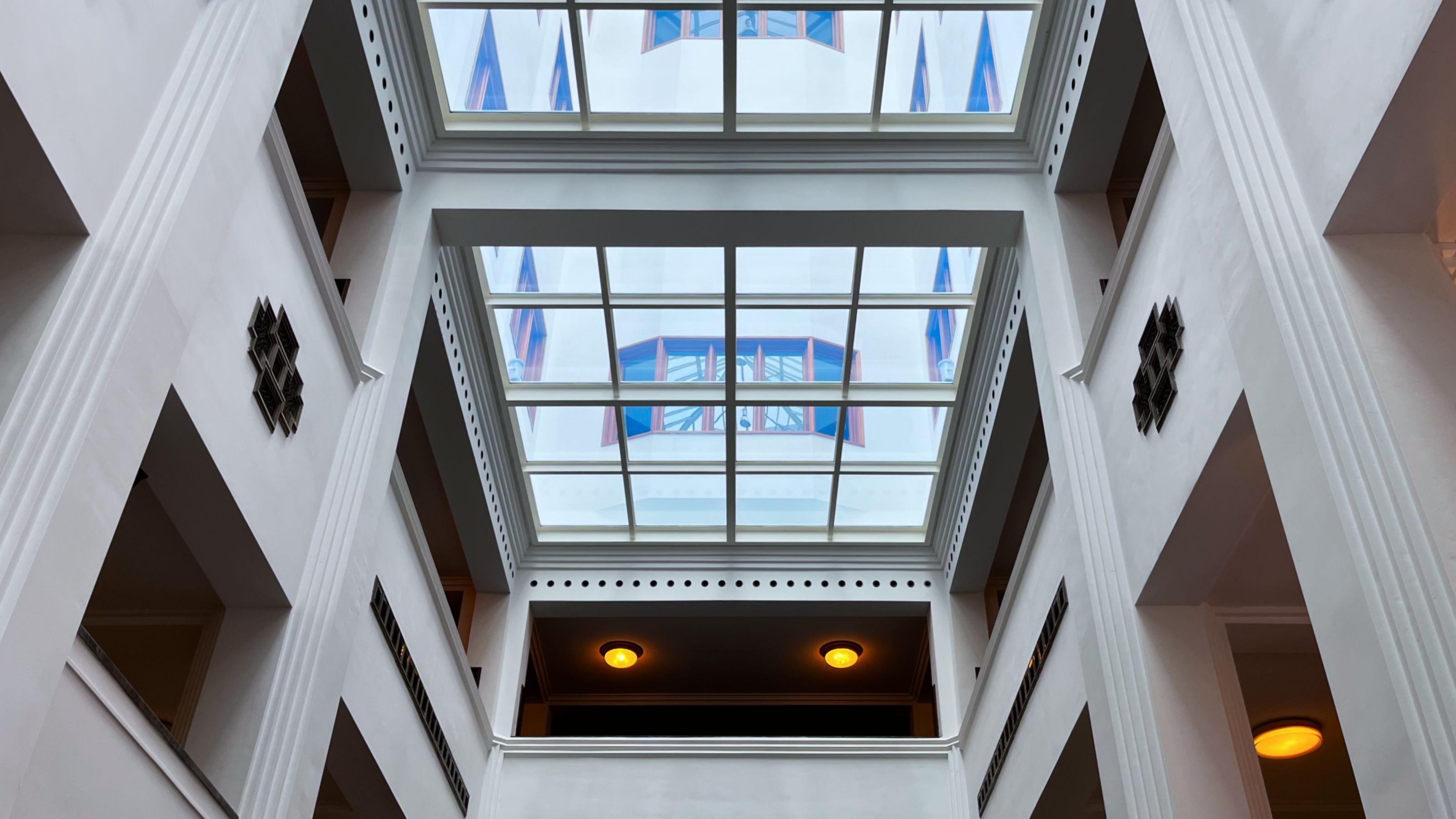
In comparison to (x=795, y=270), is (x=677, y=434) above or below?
below

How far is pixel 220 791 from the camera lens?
20.3 ft

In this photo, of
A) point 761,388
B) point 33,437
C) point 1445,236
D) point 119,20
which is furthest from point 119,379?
point 761,388

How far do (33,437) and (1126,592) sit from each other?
228 inches

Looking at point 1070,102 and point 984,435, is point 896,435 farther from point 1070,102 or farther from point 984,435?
point 1070,102

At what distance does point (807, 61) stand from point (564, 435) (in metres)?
5.05

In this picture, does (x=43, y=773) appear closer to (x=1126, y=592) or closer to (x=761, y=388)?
(x=1126, y=592)

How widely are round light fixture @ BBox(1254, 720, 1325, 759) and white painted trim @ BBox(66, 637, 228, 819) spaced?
7398 millimetres

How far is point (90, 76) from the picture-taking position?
4.70 meters

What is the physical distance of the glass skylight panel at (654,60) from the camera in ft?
30.3

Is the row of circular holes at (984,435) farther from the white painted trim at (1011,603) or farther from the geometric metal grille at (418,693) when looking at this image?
the geometric metal grille at (418,693)

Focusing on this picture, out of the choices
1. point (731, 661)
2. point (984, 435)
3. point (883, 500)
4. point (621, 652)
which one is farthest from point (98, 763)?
point (731, 661)

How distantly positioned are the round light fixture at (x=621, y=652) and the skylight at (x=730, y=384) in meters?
1.72

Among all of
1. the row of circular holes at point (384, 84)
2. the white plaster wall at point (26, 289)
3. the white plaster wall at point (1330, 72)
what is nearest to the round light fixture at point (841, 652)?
the row of circular holes at point (384, 84)

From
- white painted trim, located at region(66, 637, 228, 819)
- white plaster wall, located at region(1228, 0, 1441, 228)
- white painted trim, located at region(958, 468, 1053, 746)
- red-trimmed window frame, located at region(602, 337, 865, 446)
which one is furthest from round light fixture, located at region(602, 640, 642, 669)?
white plaster wall, located at region(1228, 0, 1441, 228)
